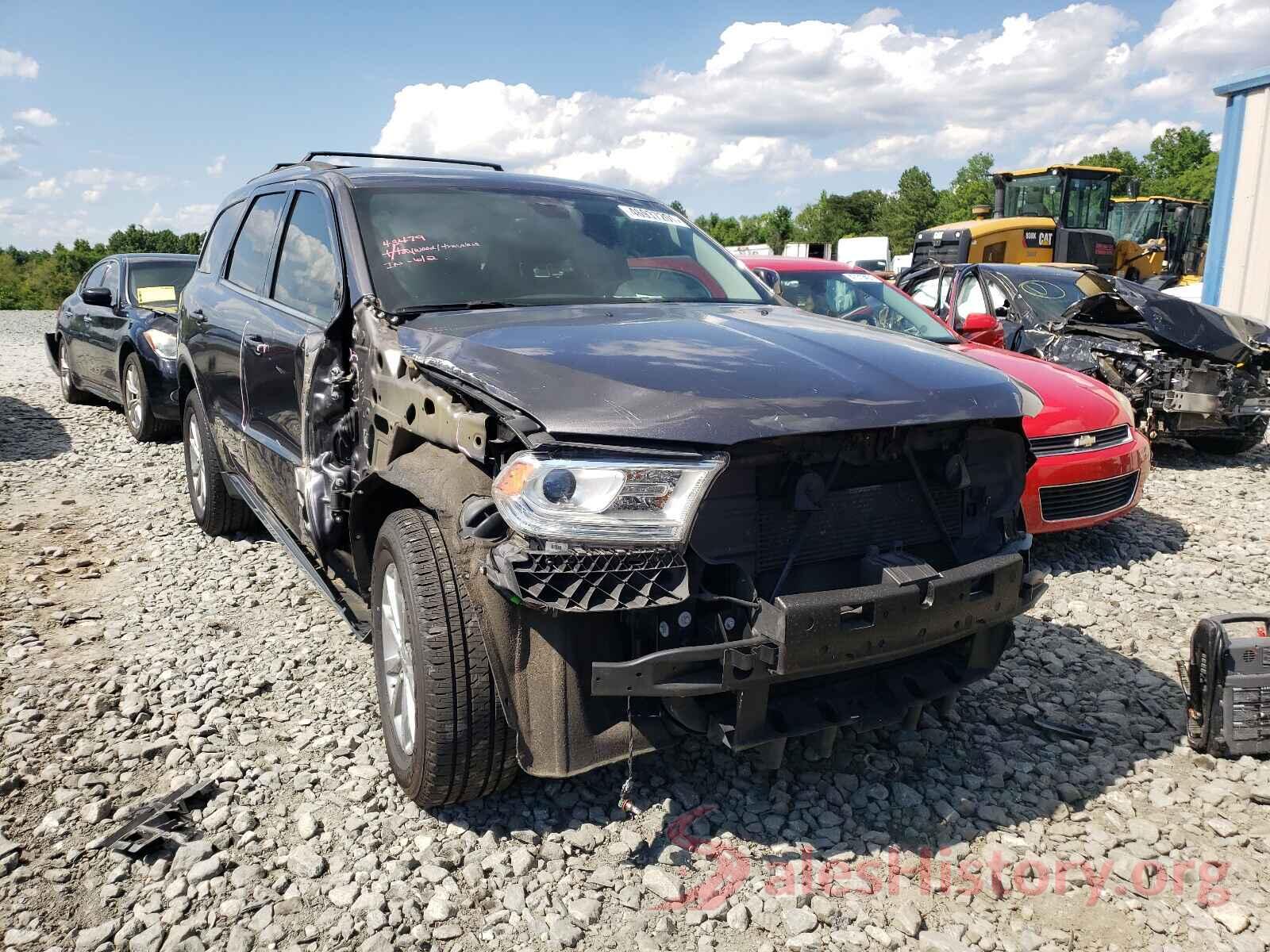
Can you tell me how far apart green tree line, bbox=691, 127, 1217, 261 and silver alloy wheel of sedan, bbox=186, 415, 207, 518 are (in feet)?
228

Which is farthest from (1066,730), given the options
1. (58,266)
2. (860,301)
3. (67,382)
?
(58,266)

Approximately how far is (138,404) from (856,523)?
7.45m

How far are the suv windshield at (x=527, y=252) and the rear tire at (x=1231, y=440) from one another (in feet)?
18.6

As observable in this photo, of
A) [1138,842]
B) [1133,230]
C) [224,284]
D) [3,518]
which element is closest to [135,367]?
[3,518]

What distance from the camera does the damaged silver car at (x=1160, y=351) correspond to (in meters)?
7.10

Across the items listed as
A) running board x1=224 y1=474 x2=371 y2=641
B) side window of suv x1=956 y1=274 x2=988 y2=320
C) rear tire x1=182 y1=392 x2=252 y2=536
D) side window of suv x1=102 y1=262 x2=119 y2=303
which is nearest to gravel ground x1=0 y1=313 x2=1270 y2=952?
running board x1=224 y1=474 x2=371 y2=641

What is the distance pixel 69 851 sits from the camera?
2.63 metres

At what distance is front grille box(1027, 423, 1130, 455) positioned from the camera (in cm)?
503

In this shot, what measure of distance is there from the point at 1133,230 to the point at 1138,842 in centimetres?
2519

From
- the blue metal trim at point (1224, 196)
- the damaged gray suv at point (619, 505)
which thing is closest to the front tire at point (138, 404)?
the damaged gray suv at point (619, 505)

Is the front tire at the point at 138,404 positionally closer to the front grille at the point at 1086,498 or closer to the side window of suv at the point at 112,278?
the side window of suv at the point at 112,278

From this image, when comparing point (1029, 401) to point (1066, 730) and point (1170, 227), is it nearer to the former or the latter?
point (1066, 730)

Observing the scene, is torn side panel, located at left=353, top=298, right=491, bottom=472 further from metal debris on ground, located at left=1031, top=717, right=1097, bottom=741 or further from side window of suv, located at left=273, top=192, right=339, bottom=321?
metal debris on ground, located at left=1031, top=717, right=1097, bottom=741

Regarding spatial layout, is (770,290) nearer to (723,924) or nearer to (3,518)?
(723,924)
